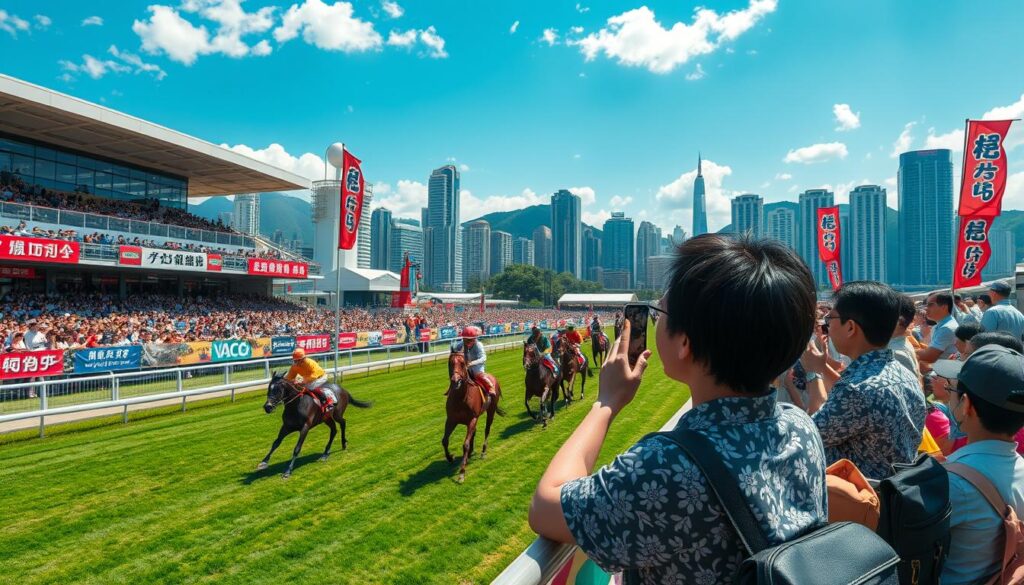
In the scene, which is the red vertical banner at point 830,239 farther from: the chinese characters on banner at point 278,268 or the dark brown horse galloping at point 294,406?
the chinese characters on banner at point 278,268

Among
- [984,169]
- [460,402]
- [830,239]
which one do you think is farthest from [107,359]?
[830,239]

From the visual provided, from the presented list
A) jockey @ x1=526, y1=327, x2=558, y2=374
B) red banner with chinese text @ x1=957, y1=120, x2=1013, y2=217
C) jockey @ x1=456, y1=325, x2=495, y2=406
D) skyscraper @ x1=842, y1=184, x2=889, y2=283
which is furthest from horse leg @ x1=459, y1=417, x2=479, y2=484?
skyscraper @ x1=842, y1=184, x2=889, y2=283

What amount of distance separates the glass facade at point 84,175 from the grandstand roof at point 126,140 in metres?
0.43

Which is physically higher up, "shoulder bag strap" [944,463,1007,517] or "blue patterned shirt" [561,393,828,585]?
"blue patterned shirt" [561,393,828,585]

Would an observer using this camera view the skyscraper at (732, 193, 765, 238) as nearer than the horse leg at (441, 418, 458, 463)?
No

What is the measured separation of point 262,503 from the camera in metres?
6.83

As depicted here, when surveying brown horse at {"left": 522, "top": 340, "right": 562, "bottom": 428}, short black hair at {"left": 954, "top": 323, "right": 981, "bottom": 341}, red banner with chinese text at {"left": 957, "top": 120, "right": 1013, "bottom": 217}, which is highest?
red banner with chinese text at {"left": 957, "top": 120, "right": 1013, "bottom": 217}

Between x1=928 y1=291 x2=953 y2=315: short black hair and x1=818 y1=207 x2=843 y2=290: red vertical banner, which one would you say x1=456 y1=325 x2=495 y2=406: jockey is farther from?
x1=818 y1=207 x2=843 y2=290: red vertical banner

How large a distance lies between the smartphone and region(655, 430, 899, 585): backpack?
0.59m

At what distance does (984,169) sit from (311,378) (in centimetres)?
1453

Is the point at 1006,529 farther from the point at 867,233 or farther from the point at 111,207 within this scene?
the point at 867,233

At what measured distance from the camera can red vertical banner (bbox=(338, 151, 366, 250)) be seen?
15484 millimetres

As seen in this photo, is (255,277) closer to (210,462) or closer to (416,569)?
(210,462)

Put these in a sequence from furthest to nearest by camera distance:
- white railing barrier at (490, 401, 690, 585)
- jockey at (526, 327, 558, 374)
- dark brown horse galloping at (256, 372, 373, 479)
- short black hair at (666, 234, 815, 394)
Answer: jockey at (526, 327, 558, 374), dark brown horse galloping at (256, 372, 373, 479), white railing barrier at (490, 401, 690, 585), short black hair at (666, 234, 815, 394)
